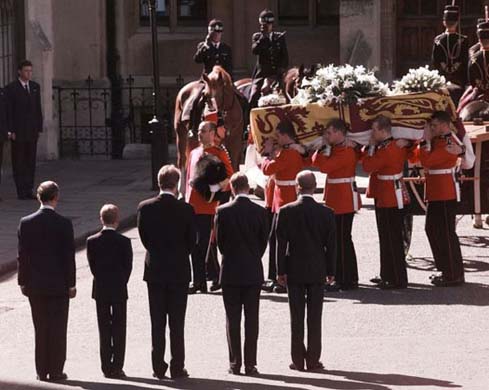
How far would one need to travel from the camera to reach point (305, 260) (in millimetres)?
13250

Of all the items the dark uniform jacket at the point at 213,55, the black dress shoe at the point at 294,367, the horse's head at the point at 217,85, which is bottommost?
the black dress shoe at the point at 294,367

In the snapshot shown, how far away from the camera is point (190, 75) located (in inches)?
1277

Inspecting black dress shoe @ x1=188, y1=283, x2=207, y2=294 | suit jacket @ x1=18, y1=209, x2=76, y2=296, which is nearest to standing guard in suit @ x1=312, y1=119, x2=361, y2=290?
black dress shoe @ x1=188, y1=283, x2=207, y2=294

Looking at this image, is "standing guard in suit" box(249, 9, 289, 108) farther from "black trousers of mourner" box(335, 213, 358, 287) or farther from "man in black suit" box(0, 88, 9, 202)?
"black trousers of mourner" box(335, 213, 358, 287)

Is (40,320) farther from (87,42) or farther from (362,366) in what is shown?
(87,42)

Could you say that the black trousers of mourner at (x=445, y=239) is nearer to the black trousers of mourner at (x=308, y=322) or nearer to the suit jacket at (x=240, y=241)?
the black trousers of mourner at (x=308, y=322)

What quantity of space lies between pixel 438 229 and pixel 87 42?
51.9 ft

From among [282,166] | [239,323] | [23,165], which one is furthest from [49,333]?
[23,165]

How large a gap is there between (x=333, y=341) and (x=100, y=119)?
17.5m

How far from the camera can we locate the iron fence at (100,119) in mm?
30625

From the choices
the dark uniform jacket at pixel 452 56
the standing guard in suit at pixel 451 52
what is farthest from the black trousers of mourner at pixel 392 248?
the dark uniform jacket at pixel 452 56

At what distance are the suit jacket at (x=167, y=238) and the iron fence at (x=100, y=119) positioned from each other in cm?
1724

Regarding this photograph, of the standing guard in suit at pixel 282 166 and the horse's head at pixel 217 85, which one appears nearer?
the standing guard in suit at pixel 282 166

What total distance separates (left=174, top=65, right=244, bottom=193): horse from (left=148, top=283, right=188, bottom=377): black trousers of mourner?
251 inches
